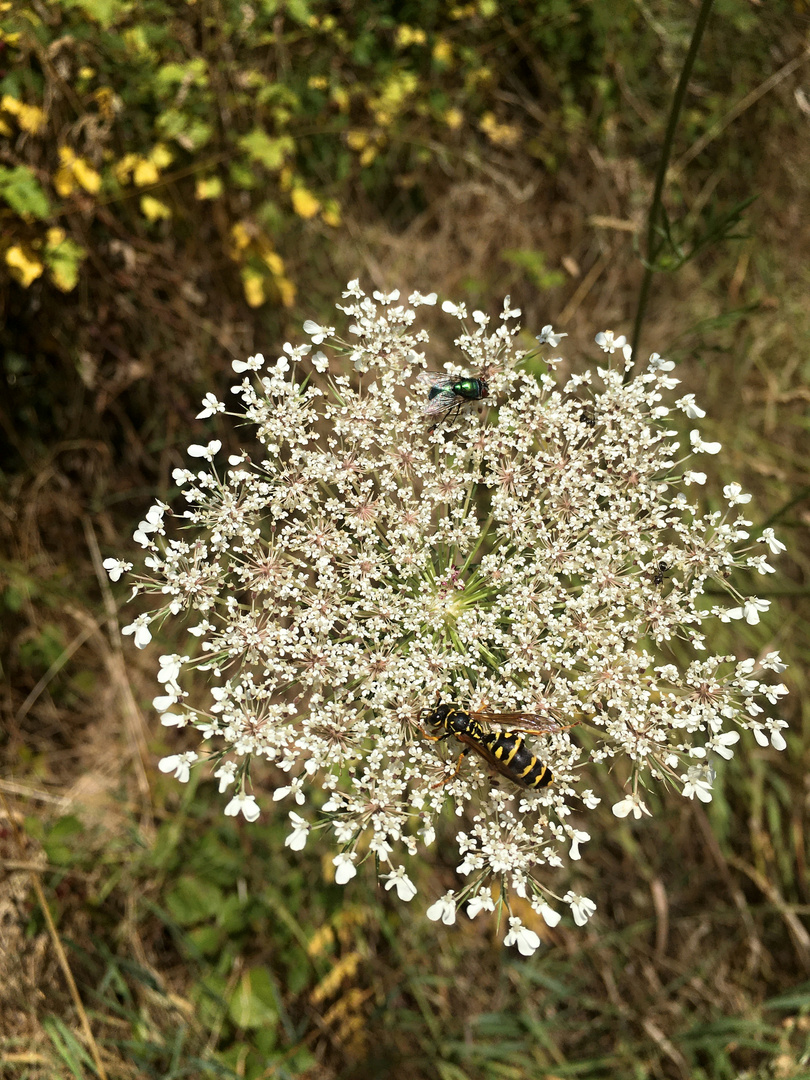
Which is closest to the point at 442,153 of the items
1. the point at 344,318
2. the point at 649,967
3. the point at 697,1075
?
the point at 344,318

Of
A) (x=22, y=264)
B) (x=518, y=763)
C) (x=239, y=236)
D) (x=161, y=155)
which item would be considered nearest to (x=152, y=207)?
(x=161, y=155)

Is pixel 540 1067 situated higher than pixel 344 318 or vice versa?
pixel 344 318

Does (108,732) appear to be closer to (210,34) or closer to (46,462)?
(46,462)

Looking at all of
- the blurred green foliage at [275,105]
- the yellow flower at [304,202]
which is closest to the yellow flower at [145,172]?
the blurred green foliage at [275,105]

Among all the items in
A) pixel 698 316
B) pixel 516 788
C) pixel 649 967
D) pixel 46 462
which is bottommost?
pixel 649 967

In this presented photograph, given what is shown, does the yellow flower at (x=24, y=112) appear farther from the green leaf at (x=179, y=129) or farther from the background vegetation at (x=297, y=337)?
the green leaf at (x=179, y=129)
